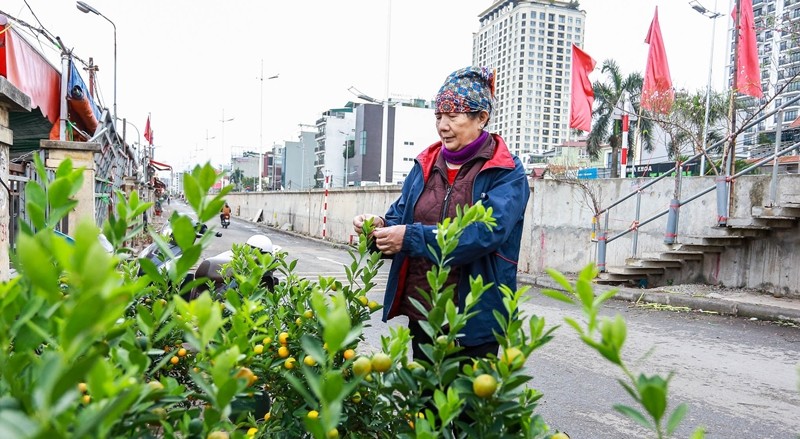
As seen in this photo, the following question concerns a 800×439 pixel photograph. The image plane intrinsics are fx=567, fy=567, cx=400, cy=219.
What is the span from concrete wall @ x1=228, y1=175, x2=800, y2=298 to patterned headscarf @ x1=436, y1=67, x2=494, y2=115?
6.58m

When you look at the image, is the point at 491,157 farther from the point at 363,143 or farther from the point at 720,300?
the point at 363,143

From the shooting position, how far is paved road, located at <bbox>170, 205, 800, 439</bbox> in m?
3.52

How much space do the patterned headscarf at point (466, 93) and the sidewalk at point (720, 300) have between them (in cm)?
473

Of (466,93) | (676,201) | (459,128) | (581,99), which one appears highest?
(581,99)

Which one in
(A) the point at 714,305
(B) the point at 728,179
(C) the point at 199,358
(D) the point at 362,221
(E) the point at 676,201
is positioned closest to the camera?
(C) the point at 199,358

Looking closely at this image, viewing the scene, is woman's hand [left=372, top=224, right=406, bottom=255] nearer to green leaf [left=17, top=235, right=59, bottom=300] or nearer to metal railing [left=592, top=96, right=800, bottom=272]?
green leaf [left=17, top=235, right=59, bottom=300]

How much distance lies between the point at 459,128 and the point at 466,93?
13 cm

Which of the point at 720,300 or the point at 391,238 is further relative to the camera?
the point at 720,300

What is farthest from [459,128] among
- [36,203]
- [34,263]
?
[34,263]

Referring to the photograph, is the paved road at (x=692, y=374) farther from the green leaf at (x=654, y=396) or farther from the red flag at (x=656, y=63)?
the red flag at (x=656, y=63)

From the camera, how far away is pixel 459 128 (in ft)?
6.86

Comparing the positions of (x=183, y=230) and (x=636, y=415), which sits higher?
(x=183, y=230)

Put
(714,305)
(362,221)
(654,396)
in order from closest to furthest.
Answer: (654,396), (362,221), (714,305)

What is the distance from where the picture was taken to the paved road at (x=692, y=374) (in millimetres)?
3516
